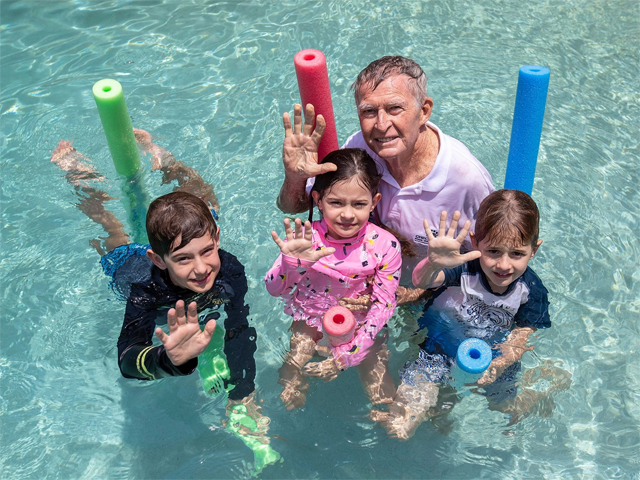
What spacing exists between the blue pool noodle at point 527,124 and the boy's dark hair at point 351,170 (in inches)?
29.7

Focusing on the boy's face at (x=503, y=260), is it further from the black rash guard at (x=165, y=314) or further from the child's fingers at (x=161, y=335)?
the child's fingers at (x=161, y=335)

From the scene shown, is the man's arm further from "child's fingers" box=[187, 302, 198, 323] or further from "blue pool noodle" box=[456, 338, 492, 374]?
"blue pool noodle" box=[456, 338, 492, 374]

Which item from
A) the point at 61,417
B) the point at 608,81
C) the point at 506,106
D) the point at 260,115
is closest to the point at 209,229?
the point at 61,417

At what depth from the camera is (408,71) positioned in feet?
11.0

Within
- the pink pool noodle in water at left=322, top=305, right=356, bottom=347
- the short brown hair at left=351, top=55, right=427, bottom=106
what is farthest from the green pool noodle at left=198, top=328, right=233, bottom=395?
the short brown hair at left=351, top=55, right=427, bottom=106

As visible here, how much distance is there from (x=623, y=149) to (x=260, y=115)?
3082 millimetres

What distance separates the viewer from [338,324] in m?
3.11

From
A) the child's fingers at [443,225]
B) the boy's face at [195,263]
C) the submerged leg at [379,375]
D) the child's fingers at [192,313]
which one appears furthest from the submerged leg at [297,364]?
the child's fingers at [443,225]

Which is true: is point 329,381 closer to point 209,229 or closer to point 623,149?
A: point 209,229

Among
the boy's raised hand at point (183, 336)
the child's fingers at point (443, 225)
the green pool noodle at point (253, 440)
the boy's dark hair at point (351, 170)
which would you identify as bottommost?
the green pool noodle at point (253, 440)

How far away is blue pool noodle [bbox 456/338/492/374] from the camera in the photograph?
2957 millimetres

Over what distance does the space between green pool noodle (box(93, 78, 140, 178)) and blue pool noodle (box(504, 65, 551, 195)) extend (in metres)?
2.30

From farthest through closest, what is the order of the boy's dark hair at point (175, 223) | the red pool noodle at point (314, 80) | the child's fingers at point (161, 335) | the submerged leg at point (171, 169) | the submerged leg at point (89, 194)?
the submerged leg at point (171, 169) → the submerged leg at point (89, 194) → the red pool noodle at point (314, 80) → the boy's dark hair at point (175, 223) → the child's fingers at point (161, 335)

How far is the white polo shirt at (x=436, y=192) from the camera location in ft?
11.2
